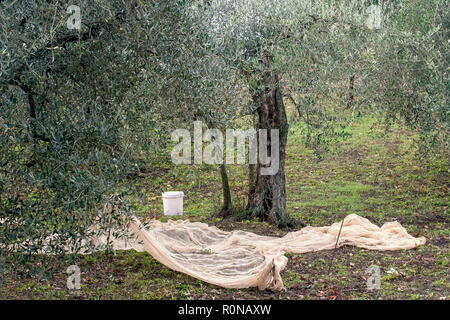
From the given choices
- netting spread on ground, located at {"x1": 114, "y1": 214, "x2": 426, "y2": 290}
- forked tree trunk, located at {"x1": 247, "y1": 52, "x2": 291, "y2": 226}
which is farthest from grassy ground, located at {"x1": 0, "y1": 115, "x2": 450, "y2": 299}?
forked tree trunk, located at {"x1": 247, "y1": 52, "x2": 291, "y2": 226}

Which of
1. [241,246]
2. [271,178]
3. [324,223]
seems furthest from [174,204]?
[324,223]

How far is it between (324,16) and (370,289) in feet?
16.3

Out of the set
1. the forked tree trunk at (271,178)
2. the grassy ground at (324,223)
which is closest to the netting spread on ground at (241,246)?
the grassy ground at (324,223)

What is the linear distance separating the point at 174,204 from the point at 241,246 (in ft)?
9.84

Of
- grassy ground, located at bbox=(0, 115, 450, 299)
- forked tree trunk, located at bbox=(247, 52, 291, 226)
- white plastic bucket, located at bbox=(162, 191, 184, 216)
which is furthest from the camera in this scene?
white plastic bucket, located at bbox=(162, 191, 184, 216)

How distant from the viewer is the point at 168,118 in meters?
5.84

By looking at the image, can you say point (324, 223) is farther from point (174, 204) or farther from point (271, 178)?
point (174, 204)

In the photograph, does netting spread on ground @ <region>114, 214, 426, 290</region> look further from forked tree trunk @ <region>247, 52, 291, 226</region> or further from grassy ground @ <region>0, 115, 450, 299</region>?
forked tree trunk @ <region>247, 52, 291, 226</region>

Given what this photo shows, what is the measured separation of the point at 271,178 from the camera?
34.6 feet

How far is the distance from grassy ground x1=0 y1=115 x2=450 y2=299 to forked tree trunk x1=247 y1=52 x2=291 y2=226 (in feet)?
A: 1.11

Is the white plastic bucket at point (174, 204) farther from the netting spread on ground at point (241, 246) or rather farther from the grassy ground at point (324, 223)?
the netting spread on ground at point (241, 246)

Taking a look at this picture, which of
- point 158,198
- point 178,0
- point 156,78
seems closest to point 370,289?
point 156,78

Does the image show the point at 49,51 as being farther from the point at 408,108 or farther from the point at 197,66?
the point at 408,108

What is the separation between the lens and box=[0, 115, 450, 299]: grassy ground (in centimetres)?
686
